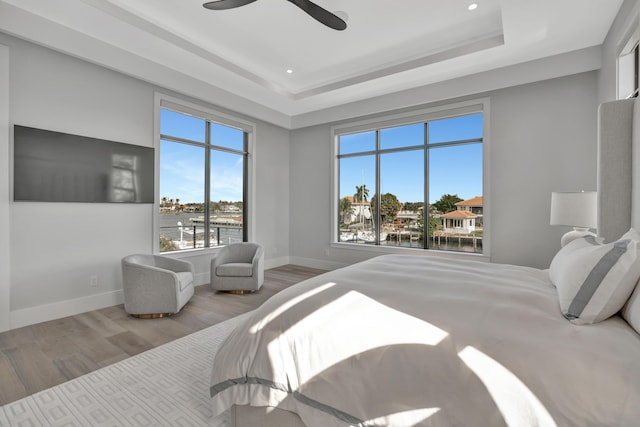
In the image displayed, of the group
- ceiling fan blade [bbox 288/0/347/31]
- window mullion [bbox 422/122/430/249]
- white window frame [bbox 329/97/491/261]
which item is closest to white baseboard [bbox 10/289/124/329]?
white window frame [bbox 329/97/491/261]

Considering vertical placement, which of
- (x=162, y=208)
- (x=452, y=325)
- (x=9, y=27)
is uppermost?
(x=9, y=27)

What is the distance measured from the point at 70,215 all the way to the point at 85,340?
4.86 ft

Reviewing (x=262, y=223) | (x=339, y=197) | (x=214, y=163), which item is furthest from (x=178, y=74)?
(x=339, y=197)

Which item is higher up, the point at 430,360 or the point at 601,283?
the point at 601,283

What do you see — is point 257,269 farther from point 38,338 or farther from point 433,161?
point 433,161

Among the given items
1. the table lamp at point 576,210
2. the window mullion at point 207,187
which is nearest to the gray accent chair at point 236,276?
the window mullion at point 207,187

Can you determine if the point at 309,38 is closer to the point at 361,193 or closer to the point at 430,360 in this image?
the point at 361,193

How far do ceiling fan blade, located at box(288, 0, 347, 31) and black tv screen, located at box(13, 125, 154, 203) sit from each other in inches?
108

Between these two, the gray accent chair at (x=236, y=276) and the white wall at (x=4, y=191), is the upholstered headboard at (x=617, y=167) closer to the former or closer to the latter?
the gray accent chair at (x=236, y=276)

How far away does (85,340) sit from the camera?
2.65 m

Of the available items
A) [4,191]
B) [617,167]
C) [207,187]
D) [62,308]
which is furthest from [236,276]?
[617,167]

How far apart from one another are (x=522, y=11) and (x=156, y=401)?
14.3 ft

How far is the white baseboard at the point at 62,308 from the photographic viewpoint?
296 centimetres

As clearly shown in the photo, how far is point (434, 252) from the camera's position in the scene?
4645mm
